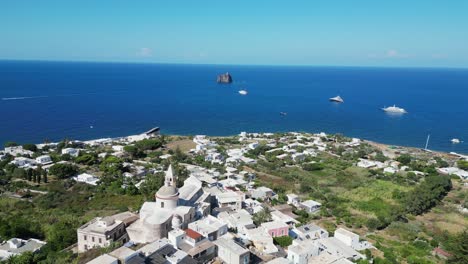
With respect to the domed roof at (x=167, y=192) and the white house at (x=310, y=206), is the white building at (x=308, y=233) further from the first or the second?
the domed roof at (x=167, y=192)

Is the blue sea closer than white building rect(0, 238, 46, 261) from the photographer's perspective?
No

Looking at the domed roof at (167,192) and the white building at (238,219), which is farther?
the white building at (238,219)

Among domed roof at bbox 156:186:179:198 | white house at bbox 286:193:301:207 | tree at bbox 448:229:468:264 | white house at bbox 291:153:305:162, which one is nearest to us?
tree at bbox 448:229:468:264

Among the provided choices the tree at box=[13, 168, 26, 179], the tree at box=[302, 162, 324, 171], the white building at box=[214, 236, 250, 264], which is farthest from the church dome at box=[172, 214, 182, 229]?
the tree at box=[302, 162, 324, 171]

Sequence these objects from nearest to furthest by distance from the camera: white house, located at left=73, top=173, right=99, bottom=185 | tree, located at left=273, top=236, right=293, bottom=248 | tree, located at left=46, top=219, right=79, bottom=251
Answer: tree, located at left=46, top=219, right=79, bottom=251 < tree, located at left=273, top=236, right=293, bottom=248 < white house, located at left=73, top=173, right=99, bottom=185

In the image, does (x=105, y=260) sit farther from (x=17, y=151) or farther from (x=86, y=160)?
(x=17, y=151)

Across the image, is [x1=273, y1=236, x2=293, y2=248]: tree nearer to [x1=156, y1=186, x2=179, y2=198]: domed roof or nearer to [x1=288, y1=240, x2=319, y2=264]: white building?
[x1=288, y1=240, x2=319, y2=264]: white building

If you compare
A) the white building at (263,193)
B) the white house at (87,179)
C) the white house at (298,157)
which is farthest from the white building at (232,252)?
the white house at (298,157)
